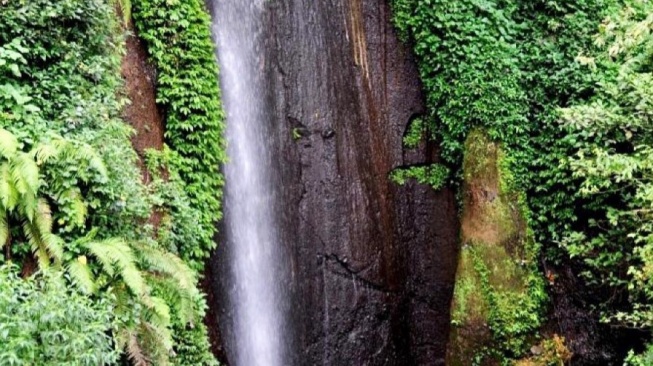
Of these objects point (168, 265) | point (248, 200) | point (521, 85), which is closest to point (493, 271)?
point (521, 85)

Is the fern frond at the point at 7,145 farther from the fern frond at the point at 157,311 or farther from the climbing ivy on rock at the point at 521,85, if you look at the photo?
the climbing ivy on rock at the point at 521,85

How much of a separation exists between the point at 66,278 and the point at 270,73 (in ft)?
17.9

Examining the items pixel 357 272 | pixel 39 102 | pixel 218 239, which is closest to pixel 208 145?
pixel 218 239

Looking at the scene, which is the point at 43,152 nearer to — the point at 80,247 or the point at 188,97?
the point at 80,247

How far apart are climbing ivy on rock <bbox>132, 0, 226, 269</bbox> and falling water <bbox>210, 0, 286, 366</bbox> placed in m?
0.57

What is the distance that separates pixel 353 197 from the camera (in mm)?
10141

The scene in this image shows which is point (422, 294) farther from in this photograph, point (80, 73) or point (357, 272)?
point (80, 73)

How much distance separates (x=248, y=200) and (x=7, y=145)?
14.4 feet

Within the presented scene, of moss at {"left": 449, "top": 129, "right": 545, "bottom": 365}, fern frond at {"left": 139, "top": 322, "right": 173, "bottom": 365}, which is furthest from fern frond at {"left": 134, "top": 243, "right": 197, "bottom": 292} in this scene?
moss at {"left": 449, "top": 129, "right": 545, "bottom": 365}

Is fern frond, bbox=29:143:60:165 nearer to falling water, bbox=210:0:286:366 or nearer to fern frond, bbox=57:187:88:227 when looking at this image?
fern frond, bbox=57:187:88:227

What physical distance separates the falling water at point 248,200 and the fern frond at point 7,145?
3947mm

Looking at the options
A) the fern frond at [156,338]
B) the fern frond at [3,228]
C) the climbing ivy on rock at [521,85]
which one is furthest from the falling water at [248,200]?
the fern frond at [3,228]

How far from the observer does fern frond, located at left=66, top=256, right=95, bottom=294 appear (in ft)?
15.4

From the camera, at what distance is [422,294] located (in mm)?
10734
